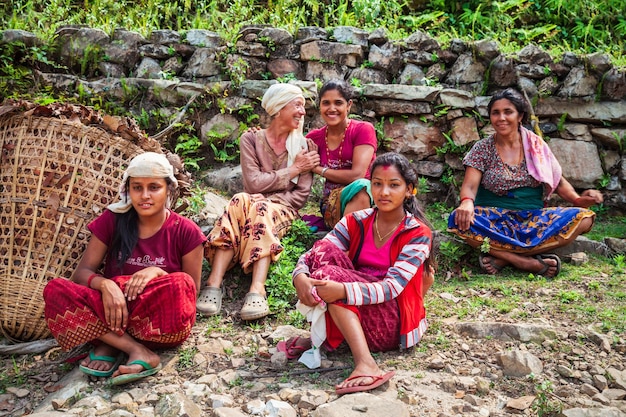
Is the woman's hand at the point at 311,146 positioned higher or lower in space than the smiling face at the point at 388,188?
higher

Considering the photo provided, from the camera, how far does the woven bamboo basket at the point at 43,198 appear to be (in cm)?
329

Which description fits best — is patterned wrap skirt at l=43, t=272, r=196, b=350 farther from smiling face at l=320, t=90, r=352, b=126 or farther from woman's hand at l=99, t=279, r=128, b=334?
smiling face at l=320, t=90, r=352, b=126

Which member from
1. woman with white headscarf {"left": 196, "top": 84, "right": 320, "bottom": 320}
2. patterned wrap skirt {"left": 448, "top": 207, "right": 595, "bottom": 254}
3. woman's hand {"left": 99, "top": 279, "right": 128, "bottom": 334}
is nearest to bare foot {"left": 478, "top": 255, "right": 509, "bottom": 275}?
patterned wrap skirt {"left": 448, "top": 207, "right": 595, "bottom": 254}

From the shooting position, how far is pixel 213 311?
11.9ft

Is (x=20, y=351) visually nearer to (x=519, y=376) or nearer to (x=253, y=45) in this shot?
(x=519, y=376)

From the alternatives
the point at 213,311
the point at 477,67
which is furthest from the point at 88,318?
the point at 477,67

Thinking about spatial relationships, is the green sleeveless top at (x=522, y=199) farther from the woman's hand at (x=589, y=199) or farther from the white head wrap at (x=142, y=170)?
the white head wrap at (x=142, y=170)

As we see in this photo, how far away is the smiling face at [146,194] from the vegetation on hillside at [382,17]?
3.25 metres

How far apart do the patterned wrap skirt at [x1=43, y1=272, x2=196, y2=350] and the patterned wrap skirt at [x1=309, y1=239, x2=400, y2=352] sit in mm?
726

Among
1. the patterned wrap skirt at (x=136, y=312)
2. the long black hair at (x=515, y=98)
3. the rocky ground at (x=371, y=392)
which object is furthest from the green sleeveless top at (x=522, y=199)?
the patterned wrap skirt at (x=136, y=312)

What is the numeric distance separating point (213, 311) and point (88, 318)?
2.88ft

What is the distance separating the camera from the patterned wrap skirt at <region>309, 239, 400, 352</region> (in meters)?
3.00

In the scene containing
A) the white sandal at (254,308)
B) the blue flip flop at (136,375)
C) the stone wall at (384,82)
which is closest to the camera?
the blue flip flop at (136,375)

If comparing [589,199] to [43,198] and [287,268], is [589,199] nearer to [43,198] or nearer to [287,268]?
[287,268]
